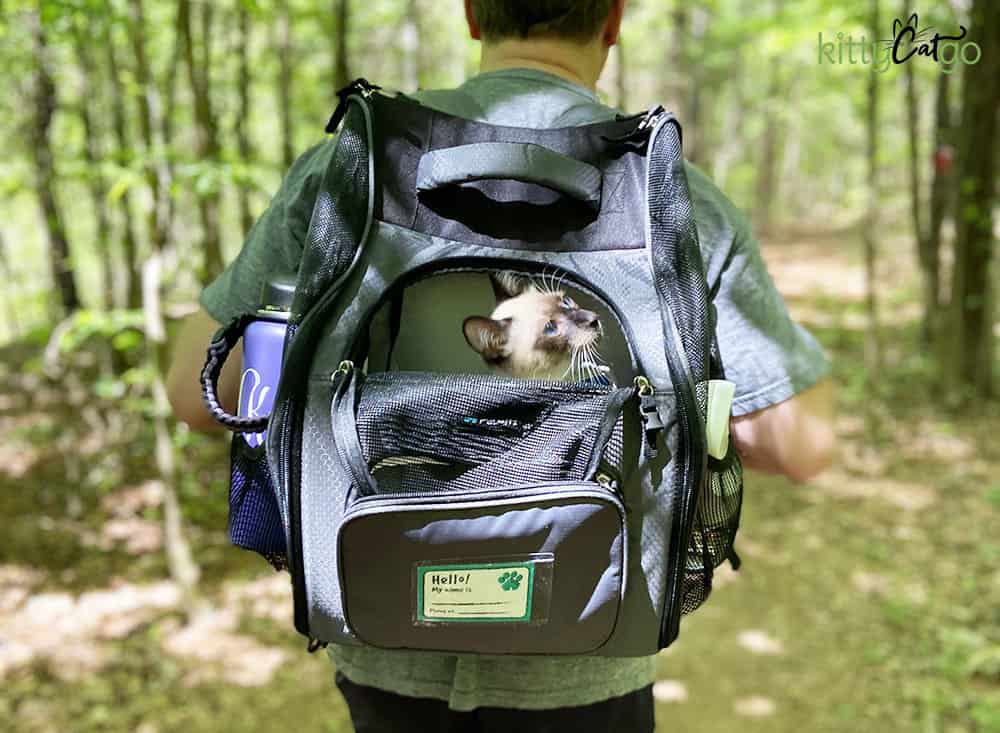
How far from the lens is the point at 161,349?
4.20 m

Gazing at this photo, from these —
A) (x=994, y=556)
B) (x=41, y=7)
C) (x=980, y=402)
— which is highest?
(x=41, y=7)

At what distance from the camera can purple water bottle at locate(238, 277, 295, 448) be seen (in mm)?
1165

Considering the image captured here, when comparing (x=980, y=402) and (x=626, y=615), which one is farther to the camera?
(x=980, y=402)

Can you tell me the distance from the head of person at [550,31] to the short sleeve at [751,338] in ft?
1.34

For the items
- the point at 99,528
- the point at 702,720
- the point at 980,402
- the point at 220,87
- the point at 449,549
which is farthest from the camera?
the point at 220,87

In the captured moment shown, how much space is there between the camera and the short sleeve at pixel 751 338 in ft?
3.92

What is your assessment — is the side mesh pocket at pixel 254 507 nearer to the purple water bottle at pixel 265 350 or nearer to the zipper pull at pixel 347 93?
the purple water bottle at pixel 265 350

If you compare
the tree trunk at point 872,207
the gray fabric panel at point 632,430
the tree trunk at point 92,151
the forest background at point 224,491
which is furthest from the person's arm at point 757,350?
the tree trunk at point 92,151

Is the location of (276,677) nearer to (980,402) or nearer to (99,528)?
(99,528)

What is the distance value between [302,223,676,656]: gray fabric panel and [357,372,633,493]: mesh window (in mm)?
62

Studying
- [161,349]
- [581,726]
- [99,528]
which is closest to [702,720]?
[581,726]

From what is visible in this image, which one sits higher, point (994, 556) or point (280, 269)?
point (280, 269)

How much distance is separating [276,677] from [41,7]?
3591mm

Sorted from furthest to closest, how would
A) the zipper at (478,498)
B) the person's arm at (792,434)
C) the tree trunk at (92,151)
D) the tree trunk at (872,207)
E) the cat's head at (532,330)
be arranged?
1. the tree trunk at (92,151)
2. the tree trunk at (872,207)
3. the person's arm at (792,434)
4. the cat's head at (532,330)
5. the zipper at (478,498)
